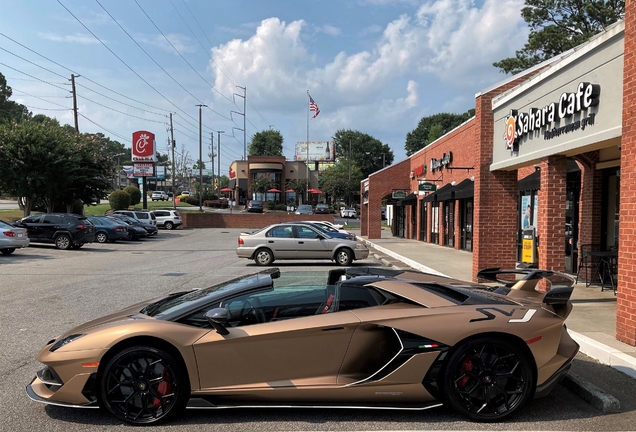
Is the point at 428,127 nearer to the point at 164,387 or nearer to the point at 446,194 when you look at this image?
the point at 446,194

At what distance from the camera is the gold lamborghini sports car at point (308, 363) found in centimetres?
408

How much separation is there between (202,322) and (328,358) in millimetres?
1087

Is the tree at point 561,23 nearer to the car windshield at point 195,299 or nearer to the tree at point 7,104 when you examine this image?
the car windshield at point 195,299

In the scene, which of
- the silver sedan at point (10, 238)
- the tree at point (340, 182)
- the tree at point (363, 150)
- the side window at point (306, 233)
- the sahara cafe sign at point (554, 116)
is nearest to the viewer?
the sahara cafe sign at point (554, 116)

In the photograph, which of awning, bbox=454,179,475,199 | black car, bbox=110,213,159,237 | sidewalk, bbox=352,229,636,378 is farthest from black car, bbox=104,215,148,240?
A: sidewalk, bbox=352,229,636,378

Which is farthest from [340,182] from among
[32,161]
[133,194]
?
[32,161]

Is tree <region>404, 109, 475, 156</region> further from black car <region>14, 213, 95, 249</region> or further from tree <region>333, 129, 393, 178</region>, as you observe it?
black car <region>14, 213, 95, 249</region>

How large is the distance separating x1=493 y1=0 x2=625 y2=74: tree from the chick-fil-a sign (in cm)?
3385

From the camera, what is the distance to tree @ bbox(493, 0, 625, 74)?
35.3 metres

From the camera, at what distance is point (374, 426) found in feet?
13.4

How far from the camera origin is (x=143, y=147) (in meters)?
51.1

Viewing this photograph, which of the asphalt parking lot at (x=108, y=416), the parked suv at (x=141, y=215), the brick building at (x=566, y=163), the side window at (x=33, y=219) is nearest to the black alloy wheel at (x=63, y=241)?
the side window at (x=33, y=219)

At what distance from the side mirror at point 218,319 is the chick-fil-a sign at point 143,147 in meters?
49.7

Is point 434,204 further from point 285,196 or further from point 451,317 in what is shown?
point 285,196
